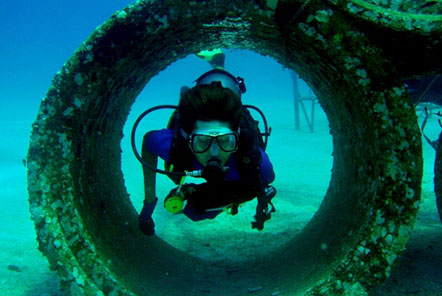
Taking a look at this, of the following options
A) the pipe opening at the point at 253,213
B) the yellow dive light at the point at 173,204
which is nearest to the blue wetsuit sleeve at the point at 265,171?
the pipe opening at the point at 253,213

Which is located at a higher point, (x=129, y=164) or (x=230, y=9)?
(x=230, y=9)

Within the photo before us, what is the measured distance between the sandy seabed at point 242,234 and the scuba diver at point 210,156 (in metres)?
0.93

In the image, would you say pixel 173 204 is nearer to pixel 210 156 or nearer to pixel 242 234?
pixel 210 156

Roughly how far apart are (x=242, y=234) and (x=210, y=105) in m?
2.38

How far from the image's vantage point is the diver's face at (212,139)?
2.82 m

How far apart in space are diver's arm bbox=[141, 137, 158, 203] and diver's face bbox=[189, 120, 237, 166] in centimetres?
83

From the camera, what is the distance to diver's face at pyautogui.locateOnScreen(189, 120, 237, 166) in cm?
282

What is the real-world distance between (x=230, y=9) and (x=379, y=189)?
142 centimetres

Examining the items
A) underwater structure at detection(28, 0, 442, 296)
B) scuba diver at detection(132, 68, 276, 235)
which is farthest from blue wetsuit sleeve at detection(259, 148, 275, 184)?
underwater structure at detection(28, 0, 442, 296)

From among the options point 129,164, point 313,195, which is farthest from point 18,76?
point 313,195

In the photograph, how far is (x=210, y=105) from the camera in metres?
2.81

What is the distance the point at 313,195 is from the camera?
690 cm

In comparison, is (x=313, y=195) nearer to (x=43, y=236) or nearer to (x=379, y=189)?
(x=379, y=189)

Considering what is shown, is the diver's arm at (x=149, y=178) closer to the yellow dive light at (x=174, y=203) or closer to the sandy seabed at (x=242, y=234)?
the yellow dive light at (x=174, y=203)
